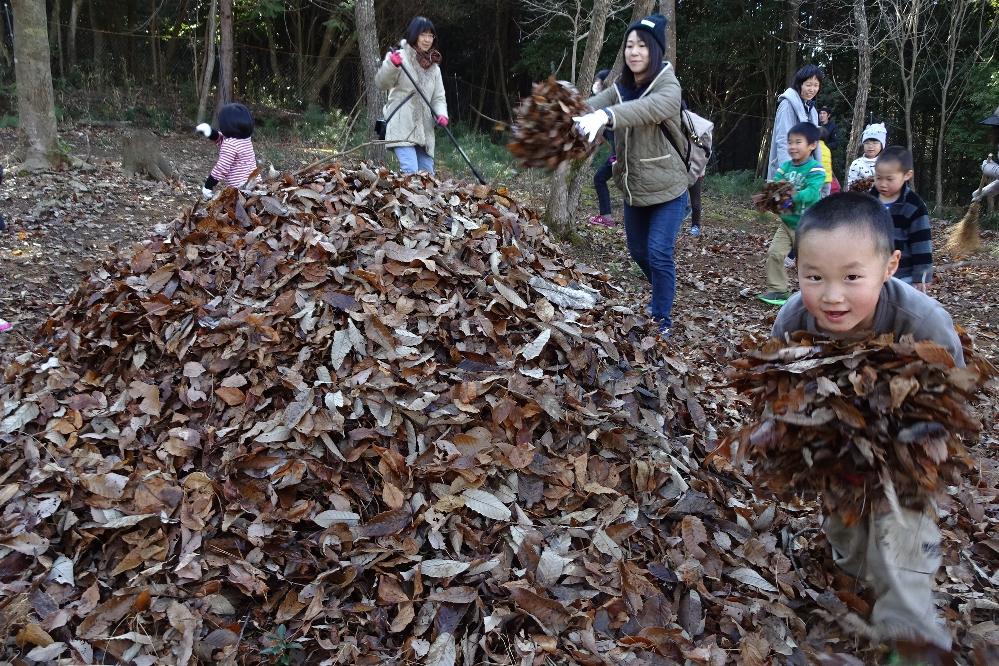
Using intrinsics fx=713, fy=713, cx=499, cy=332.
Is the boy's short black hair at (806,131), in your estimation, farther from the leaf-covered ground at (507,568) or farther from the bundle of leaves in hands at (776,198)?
the leaf-covered ground at (507,568)

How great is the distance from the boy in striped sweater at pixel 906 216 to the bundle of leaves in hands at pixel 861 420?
236 cm

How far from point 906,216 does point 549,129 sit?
2.25 meters

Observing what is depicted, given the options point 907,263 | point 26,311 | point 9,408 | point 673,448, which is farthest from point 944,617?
point 26,311

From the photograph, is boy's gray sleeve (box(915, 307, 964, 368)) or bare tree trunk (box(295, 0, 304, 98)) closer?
boy's gray sleeve (box(915, 307, 964, 368))

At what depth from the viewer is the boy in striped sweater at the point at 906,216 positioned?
411 centimetres

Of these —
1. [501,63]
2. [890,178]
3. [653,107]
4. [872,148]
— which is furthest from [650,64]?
[501,63]

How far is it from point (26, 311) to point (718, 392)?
455 centimetres

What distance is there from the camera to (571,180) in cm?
697

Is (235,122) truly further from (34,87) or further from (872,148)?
(872,148)

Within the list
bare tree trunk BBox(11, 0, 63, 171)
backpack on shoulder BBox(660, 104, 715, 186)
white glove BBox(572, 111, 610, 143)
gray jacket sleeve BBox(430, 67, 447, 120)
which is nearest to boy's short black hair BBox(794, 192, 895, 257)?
white glove BBox(572, 111, 610, 143)

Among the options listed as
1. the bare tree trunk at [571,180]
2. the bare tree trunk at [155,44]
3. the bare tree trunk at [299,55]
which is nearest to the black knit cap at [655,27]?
the bare tree trunk at [571,180]

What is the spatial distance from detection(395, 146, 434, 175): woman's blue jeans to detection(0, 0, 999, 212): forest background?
8.07 meters

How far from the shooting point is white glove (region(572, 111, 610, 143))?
3375mm

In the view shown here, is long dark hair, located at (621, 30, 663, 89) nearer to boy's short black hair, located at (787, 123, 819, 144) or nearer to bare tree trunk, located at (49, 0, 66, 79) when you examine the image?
boy's short black hair, located at (787, 123, 819, 144)
